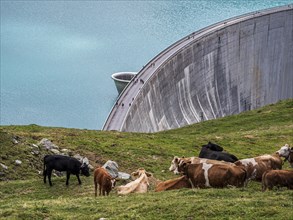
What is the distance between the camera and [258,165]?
580 inches

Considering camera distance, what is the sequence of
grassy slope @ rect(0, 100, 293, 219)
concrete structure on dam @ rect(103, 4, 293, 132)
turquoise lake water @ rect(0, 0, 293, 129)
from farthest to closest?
turquoise lake water @ rect(0, 0, 293, 129), concrete structure on dam @ rect(103, 4, 293, 132), grassy slope @ rect(0, 100, 293, 219)

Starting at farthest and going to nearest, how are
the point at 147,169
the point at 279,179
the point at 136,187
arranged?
the point at 147,169
the point at 136,187
the point at 279,179

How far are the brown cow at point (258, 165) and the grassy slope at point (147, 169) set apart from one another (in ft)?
2.02

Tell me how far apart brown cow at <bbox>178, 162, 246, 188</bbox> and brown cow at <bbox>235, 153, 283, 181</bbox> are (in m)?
1.45

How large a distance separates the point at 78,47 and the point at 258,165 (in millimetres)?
56586

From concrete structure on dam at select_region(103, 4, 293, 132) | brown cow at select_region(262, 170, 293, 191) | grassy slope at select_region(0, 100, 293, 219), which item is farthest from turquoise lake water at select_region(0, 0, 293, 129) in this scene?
brown cow at select_region(262, 170, 293, 191)

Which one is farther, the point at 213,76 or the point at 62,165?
the point at 213,76

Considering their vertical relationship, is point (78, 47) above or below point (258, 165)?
above

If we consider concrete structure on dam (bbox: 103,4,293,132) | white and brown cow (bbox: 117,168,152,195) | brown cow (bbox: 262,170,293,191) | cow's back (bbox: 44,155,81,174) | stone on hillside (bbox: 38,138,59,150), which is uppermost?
concrete structure on dam (bbox: 103,4,293,132)

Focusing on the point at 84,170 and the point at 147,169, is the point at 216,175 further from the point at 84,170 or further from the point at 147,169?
the point at 147,169

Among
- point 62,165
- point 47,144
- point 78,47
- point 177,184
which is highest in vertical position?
point 78,47

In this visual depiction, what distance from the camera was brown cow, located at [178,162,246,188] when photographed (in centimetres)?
1261

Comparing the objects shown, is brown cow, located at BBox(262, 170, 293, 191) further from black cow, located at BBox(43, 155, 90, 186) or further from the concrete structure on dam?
the concrete structure on dam

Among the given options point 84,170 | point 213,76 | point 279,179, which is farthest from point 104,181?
point 213,76
